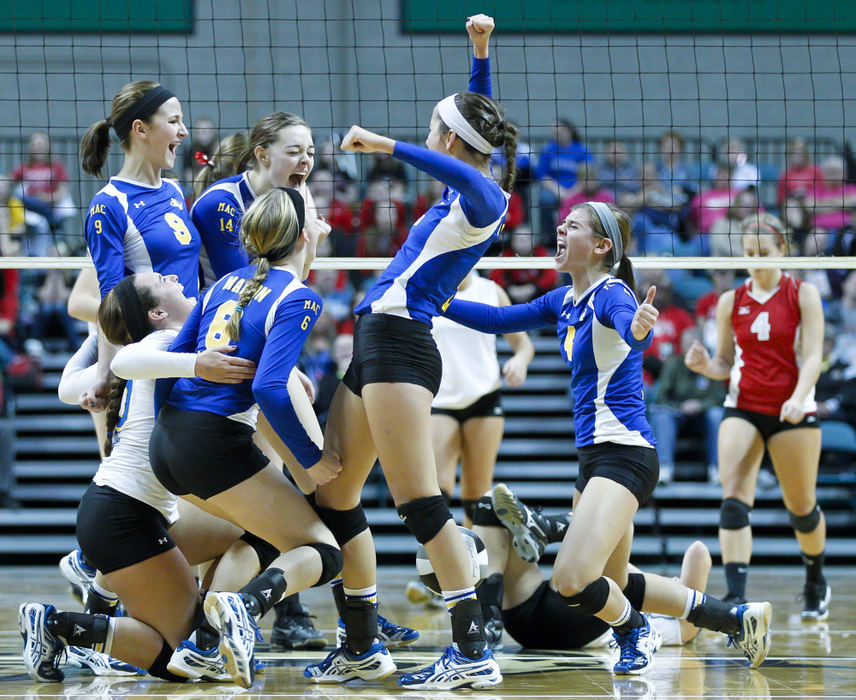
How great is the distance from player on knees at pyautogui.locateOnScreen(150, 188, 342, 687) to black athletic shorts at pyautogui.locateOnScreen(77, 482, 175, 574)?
24cm

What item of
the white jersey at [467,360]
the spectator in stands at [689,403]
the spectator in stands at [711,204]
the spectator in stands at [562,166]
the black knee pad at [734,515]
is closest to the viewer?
the black knee pad at [734,515]

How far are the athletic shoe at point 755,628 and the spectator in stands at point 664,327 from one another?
210 inches

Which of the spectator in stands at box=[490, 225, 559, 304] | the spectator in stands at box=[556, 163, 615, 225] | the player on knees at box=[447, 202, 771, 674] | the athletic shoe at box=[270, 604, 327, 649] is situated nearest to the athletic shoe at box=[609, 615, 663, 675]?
the player on knees at box=[447, 202, 771, 674]

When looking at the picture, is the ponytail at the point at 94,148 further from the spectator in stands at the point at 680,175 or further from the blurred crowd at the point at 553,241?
the spectator in stands at the point at 680,175

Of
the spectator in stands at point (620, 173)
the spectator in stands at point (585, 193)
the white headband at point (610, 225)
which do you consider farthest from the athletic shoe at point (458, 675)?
the spectator in stands at point (620, 173)

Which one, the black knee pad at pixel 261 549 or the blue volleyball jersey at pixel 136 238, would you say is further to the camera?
the blue volleyball jersey at pixel 136 238

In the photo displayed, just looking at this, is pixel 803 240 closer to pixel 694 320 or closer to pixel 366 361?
pixel 694 320

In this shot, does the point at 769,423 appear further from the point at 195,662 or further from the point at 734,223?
the point at 734,223

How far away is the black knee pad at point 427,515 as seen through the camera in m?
3.97

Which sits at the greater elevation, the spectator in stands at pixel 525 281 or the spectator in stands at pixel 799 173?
the spectator in stands at pixel 799 173

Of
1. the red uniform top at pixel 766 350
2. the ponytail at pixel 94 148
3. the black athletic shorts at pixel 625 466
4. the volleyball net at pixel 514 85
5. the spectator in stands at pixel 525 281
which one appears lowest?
the black athletic shorts at pixel 625 466

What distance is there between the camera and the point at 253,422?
157 inches

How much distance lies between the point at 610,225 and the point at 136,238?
6.32 feet

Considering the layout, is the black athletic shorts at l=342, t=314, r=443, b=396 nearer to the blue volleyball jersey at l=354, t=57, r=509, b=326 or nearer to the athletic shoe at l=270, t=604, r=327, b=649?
the blue volleyball jersey at l=354, t=57, r=509, b=326
